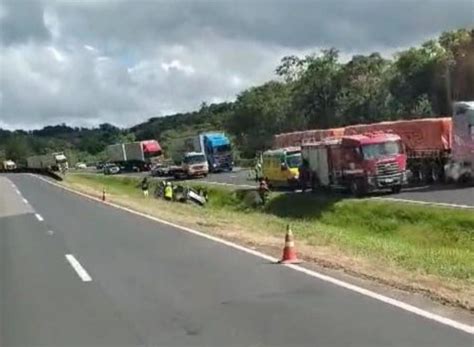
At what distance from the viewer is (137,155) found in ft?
334

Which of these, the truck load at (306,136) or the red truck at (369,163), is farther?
the truck load at (306,136)

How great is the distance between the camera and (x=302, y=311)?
9.88m

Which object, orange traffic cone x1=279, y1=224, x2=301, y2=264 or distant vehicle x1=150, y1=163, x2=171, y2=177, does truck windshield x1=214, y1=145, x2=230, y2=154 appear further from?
orange traffic cone x1=279, y1=224, x2=301, y2=264

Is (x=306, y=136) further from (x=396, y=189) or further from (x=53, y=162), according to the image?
(x=53, y=162)

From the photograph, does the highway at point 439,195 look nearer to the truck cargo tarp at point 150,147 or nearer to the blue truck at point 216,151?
the blue truck at point 216,151

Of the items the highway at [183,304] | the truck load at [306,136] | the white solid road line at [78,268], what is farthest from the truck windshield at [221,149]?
the white solid road line at [78,268]

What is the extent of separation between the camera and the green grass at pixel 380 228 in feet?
50.9

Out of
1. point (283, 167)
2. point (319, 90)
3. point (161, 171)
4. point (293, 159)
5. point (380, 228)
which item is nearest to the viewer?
point (380, 228)

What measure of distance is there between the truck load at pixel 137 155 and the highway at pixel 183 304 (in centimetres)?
8088

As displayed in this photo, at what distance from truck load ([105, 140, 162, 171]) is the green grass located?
53.6 m

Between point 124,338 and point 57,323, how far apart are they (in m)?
1.47

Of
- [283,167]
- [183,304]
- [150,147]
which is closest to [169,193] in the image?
[283,167]

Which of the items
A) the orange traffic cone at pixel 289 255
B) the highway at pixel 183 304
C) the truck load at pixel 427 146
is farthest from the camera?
the truck load at pixel 427 146

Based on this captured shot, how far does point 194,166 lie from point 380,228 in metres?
40.7
